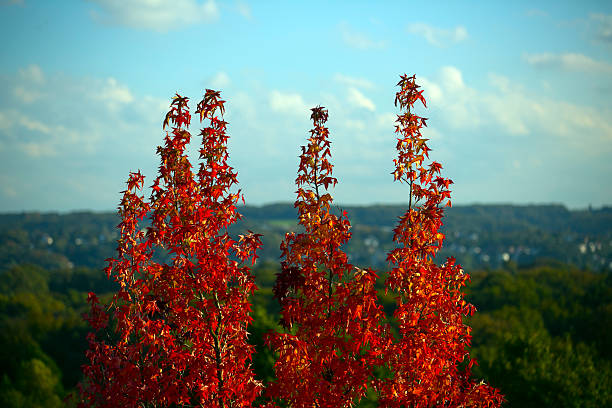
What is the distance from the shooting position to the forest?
879 inches

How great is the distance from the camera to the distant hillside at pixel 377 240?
139 metres

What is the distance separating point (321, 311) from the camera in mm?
6824

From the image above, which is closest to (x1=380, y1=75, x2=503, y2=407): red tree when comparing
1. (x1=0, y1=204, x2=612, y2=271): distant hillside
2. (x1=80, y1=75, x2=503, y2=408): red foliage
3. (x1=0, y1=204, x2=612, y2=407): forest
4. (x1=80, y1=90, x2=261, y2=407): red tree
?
(x1=80, y1=75, x2=503, y2=408): red foliage

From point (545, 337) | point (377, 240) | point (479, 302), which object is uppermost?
point (545, 337)

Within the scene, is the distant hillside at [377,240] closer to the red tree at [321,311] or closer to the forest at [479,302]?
the forest at [479,302]

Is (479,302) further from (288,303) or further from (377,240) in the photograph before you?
(377,240)

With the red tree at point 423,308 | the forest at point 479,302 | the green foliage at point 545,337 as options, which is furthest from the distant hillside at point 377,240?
the red tree at point 423,308

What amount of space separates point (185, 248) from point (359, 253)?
162m

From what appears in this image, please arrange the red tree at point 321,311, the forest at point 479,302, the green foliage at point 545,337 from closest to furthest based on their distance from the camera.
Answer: the red tree at point 321,311, the green foliage at point 545,337, the forest at point 479,302

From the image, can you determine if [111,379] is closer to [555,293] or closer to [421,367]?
[421,367]

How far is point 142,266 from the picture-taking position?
7195 millimetres

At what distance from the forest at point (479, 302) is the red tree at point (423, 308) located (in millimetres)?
3818

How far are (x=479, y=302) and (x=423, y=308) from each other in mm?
64375

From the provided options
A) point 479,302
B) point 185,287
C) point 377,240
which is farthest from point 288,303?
point 377,240
